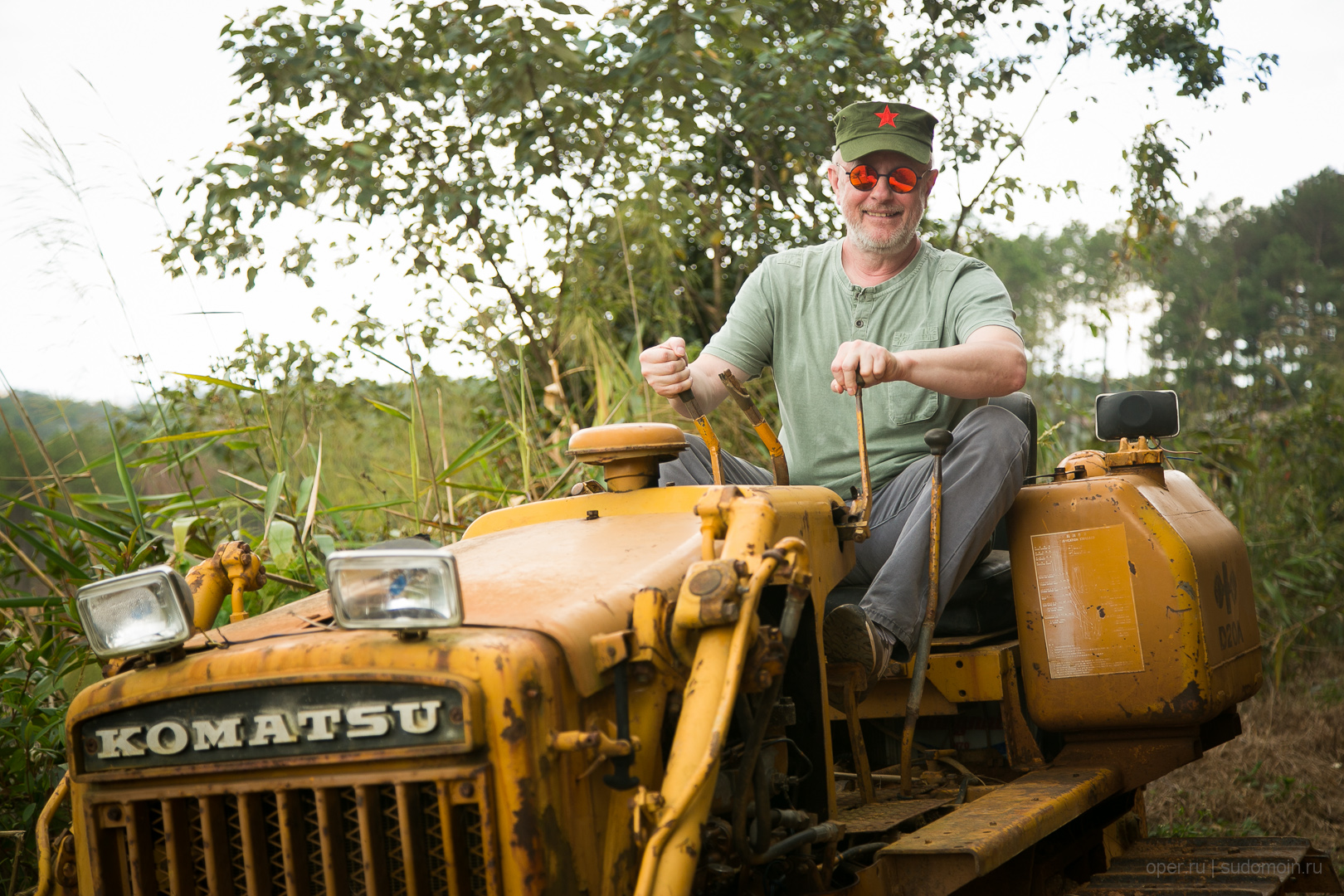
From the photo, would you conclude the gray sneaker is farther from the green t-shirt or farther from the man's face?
the man's face

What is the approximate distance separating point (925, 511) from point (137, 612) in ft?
5.74

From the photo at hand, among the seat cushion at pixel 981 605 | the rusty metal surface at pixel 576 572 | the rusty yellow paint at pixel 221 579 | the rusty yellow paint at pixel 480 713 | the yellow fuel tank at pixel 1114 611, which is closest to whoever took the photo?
the rusty yellow paint at pixel 480 713

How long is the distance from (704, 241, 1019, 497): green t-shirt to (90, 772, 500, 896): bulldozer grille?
5.85 ft

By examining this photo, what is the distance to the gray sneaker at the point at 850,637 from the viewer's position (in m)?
2.44

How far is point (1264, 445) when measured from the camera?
7.47m

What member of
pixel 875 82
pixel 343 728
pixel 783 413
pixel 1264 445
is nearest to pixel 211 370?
pixel 783 413

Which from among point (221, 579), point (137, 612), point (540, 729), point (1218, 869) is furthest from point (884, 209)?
point (137, 612)

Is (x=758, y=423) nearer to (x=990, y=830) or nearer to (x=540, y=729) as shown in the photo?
(x=990, y=830)

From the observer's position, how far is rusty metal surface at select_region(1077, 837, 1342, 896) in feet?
8.62

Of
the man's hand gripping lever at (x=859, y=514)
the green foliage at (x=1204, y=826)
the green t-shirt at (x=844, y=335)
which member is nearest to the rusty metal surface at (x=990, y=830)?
the man's hand gripping lever at (x=859, y=514)

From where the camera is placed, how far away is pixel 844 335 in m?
3.33

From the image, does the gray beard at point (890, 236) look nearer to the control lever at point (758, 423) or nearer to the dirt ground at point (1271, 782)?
the control lever at point (758, 423)

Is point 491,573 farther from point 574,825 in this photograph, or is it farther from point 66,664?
point 66,664

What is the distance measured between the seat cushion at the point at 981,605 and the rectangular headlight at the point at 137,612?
1.93 metres
